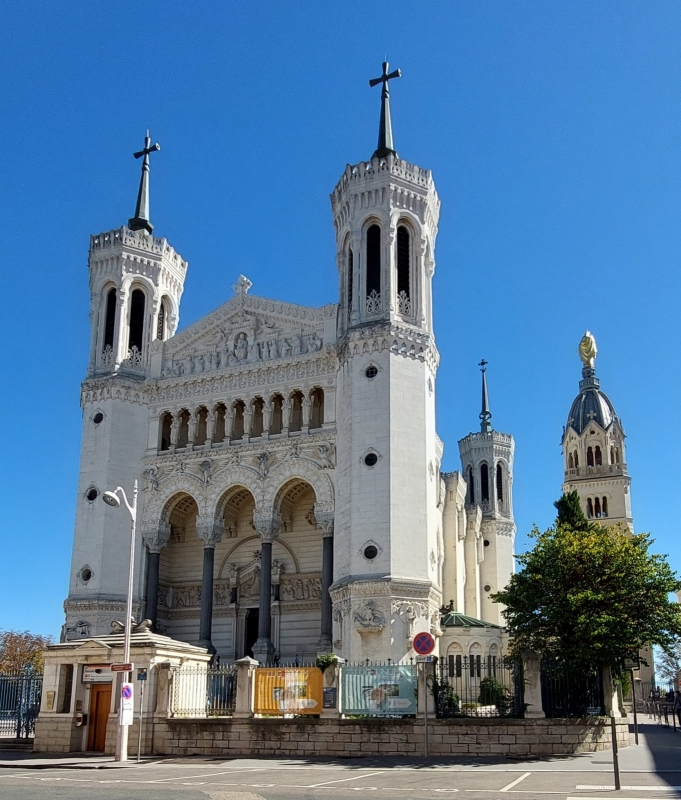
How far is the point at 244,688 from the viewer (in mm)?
27406

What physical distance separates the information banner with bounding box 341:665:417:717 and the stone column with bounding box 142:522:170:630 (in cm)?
1906

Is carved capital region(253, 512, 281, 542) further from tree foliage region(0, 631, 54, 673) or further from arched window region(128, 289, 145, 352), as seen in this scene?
tree foliage region(0, 631, 54, 673)

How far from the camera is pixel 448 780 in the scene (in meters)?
19.8

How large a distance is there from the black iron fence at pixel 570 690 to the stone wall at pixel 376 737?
1.09 meters

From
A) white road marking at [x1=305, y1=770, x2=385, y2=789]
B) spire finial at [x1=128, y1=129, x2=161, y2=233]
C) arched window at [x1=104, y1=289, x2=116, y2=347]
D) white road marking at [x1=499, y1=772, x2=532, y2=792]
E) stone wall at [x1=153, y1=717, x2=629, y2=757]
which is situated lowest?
white road marking at [x1=305, y1=770, x2=385, y2=789]

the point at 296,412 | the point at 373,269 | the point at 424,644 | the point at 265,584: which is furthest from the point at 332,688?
the point at 373,269

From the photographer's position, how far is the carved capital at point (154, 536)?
44.5 m

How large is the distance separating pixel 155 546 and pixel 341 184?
19757 millimetres

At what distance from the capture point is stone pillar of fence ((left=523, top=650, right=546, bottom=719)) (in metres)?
25.4

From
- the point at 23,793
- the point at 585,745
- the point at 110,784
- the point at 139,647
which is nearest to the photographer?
the point at 23,793

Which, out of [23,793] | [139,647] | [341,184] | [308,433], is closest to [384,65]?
[341,184]

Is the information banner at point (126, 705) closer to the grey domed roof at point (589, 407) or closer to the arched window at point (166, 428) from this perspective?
the arched window at point (166, 428)

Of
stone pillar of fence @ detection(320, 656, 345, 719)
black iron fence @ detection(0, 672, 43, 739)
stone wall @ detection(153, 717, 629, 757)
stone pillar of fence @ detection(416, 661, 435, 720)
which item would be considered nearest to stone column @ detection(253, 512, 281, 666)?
black iron fence @ detection(0, 672, 43, 739)

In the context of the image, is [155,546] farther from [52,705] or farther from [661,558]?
[661,558]
